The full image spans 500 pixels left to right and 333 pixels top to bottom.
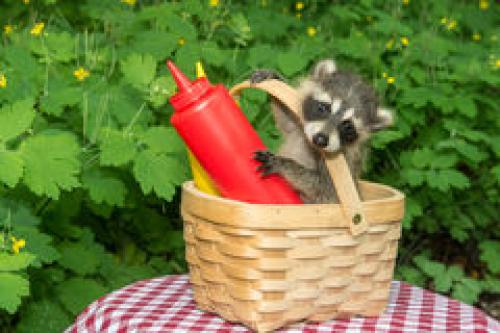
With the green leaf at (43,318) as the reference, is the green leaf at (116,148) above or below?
above

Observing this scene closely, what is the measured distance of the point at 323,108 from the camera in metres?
2.45

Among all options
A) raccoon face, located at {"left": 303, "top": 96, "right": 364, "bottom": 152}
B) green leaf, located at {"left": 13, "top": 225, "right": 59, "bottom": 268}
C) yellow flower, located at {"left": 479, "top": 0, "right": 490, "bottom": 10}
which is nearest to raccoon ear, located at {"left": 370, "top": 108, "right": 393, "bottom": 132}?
raccoon face, located at {"left": 303, "top": 96, "right": 364, "bottom": 152}

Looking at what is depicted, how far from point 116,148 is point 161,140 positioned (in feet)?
0.57

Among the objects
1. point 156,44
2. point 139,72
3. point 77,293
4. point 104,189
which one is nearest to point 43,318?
point 77,293

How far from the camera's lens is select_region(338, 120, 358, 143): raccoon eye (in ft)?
7.82

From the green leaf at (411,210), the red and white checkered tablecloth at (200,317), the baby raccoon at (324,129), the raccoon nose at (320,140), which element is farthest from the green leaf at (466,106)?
the raccoon nose at (320,140)

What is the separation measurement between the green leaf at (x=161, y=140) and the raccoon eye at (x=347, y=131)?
72 cm

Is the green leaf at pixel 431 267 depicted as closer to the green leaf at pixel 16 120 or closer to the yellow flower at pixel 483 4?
the yellow flower at pixel 483 4

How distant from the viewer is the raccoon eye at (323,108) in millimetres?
2443

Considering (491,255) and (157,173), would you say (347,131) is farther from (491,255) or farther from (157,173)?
(491,255)

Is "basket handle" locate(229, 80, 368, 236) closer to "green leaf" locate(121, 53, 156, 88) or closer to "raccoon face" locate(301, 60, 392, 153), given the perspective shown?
"raccoon face" locate(301, 60, 392, 153)

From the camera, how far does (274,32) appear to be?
183 inches

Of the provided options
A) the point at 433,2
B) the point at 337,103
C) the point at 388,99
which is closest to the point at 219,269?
the point at 337,103

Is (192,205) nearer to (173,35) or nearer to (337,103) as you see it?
(337,103)
